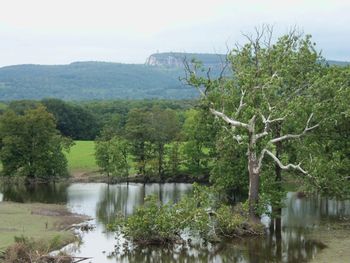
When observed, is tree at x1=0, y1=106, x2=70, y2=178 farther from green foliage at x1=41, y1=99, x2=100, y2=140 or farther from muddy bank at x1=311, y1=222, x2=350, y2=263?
muddy bank at x1=311, y1=222, x2=350, y2=263

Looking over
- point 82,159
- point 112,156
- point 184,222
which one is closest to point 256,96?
point 184,222

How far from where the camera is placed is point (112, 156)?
72062mm

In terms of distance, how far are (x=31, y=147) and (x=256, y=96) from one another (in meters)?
41.9

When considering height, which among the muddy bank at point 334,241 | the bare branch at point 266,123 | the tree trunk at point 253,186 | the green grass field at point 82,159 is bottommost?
the green grass field at point 82,159

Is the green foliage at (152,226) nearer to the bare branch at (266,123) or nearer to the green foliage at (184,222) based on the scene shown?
the green foliage at (184,222)

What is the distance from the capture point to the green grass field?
80.4m

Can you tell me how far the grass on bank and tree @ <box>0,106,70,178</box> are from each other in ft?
74.2

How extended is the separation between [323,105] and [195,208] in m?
10.8

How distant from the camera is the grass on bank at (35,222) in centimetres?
3388

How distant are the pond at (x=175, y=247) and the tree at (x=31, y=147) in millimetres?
5325

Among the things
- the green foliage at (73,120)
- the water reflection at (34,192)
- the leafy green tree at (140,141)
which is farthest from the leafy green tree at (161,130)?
→ the green foliage at (73,120)

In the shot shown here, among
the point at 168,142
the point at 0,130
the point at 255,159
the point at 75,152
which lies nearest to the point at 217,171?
the point at 255,159

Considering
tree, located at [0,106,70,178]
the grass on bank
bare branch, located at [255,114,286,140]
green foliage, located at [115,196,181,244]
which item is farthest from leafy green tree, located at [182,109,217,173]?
green foliage, located at [115,196,181,244]

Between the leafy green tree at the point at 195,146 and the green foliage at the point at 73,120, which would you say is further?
the green foliage at the point at 73,120
